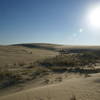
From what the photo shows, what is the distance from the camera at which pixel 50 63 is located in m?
16.0

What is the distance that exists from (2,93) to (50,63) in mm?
8822

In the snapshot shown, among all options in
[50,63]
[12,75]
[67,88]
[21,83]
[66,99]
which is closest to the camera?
[66,99]

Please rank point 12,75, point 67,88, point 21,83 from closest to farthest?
point 67,88 → point 21,83 → point 12,75

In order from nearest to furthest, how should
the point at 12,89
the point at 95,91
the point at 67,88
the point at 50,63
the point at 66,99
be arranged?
the point at 66,99 < the point at 95,91 < the point at 67,88 < the point at 12,89 < the point at 50,63

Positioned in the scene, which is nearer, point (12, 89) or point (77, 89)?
point (77, 89)

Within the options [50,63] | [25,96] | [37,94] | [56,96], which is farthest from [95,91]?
[50,63]

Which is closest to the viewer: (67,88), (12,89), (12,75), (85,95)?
(85,95)

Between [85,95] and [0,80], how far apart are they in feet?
18.6

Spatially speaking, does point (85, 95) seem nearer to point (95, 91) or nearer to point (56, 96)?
point (95, 91)

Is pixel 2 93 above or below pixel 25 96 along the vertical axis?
below

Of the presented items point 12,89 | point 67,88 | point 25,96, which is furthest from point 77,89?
point 12,89

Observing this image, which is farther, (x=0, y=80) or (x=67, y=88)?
(x=0, y=80)

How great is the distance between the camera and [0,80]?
9398 millimetres

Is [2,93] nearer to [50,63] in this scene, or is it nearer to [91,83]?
[91,83]
